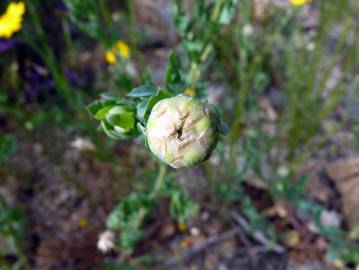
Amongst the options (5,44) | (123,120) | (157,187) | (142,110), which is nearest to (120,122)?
(123,120)

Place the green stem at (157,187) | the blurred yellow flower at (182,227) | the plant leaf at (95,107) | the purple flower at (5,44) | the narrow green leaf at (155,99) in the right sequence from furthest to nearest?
1. the purple flower at (5,44)
2. the blurred yellow flower at (182,227)
3. the green stem at (157,187)
4. the plant leaf at (95,107)
5. the narrow green leaf at (155,99)

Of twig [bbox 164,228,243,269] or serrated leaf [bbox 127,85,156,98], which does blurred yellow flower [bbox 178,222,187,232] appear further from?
serrated leaf [bbox 127,85,156,98]

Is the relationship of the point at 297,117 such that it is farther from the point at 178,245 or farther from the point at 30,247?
the point at 30,247

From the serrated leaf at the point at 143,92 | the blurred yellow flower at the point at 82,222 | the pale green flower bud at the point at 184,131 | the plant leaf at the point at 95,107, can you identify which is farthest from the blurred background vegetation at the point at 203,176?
the pale green flower bud at the point at 184,131

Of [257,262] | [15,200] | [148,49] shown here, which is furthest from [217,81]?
[15,200]

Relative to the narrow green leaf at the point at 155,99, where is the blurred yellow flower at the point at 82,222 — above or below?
below

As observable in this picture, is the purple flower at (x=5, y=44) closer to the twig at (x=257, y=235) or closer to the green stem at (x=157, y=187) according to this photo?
the green stem at (x=157, y=187)
